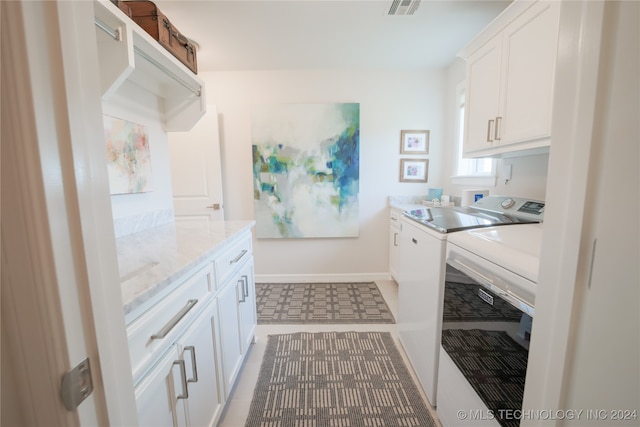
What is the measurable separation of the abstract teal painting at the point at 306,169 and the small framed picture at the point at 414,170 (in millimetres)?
542

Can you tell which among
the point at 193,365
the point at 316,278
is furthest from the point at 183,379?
the point at 316,278

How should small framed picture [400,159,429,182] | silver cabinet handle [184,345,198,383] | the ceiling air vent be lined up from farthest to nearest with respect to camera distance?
small framed picture [400,159,429,182]
the ceiling air vent
silver cabinet handle [184,345,198,383]

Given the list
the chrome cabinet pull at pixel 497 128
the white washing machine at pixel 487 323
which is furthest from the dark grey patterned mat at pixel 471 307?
the chrome cabinet pull at pixel 497 128

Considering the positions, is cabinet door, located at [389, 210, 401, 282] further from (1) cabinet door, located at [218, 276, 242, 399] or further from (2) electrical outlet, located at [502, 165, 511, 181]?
(1) cabinet door, located at [218, 276, 242, 399]

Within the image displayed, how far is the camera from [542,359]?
0.53 metres

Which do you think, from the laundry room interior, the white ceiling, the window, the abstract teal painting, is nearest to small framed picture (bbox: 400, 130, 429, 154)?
the laundry room interior

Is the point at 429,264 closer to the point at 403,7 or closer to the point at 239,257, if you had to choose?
the point at 239,257

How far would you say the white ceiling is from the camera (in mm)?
1828

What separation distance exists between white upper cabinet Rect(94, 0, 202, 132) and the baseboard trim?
1.93 meters

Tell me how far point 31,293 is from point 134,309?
17.0 inches

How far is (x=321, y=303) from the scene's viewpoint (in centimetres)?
258

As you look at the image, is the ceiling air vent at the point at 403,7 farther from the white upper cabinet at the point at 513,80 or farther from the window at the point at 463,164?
the window at the point at 463,164

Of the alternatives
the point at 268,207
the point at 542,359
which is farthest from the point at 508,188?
the point at 268,207

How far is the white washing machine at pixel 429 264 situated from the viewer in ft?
4.13
